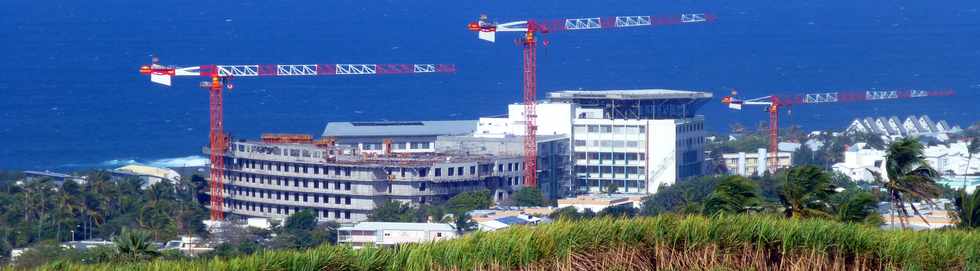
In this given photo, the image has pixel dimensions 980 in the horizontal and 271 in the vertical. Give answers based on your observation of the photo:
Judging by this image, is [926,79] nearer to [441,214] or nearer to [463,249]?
→ [441,214]

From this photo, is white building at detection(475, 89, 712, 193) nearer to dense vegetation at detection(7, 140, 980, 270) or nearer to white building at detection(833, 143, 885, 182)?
white building at detection(833, 143, 885, 182)

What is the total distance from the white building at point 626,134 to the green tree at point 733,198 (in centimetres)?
3928

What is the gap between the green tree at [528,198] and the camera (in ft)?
218

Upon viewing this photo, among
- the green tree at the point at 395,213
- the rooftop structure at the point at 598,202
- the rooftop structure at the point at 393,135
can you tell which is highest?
the rooftop structure at the point at 393,135

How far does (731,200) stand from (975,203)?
5078 millimetres

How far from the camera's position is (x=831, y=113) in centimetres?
12988

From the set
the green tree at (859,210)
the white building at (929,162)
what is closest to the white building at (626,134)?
the white building at (929,162)

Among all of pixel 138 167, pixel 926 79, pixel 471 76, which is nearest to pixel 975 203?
pixel 138 167

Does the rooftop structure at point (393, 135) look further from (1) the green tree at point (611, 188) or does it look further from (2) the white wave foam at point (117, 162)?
(2) the white wave foam at point (117, 162)

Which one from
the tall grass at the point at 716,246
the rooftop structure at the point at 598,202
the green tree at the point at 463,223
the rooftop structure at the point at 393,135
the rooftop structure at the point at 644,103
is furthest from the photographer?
the rooftop structure at the point at 393,135

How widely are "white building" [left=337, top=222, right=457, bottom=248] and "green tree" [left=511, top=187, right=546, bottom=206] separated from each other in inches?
354

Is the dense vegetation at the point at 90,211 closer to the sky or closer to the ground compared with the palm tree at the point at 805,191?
closer to the ground

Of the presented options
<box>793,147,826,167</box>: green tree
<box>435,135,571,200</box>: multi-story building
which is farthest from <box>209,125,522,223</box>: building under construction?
<box>793,147,826,167</box>: green tree

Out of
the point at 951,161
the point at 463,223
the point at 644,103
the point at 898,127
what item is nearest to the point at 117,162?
the point at 644,103
